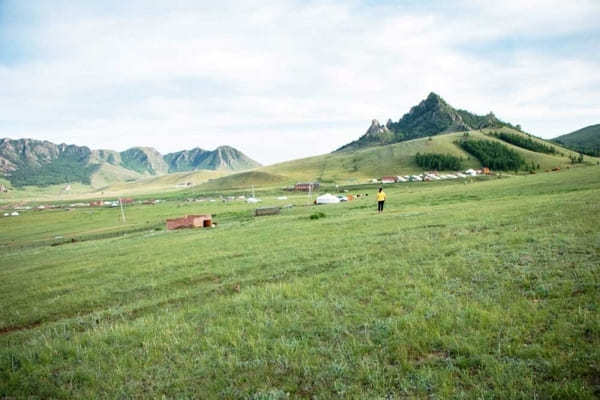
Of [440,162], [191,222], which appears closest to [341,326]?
[191,222]

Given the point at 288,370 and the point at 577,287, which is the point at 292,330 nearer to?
the point at 288,370

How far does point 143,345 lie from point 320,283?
612 cm

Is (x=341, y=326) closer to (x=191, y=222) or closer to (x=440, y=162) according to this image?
(x=191, y=222)

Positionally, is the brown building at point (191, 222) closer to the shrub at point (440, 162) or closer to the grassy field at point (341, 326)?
the grassy field at point (341, 326)

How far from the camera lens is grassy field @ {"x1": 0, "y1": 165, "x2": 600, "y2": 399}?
5996 mm

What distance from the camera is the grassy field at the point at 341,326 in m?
6.00

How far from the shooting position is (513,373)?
565 cm

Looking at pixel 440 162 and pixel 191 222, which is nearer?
pixel 191 222

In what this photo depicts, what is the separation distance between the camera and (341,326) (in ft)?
26.7

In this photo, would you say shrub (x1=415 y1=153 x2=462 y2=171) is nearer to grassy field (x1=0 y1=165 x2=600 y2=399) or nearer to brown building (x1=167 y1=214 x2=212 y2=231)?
brown building (x1=167 y1=214 x2=212 y2=231)

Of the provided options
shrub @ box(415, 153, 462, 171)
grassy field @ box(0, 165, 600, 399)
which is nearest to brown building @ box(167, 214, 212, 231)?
grassy field @ box(0, 165, 600, 399)

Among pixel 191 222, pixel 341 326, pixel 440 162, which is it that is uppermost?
pixel 440 162

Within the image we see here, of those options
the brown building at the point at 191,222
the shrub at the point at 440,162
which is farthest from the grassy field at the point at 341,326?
the shrub at the point at 440,162

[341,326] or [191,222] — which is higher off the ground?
[341,326]
